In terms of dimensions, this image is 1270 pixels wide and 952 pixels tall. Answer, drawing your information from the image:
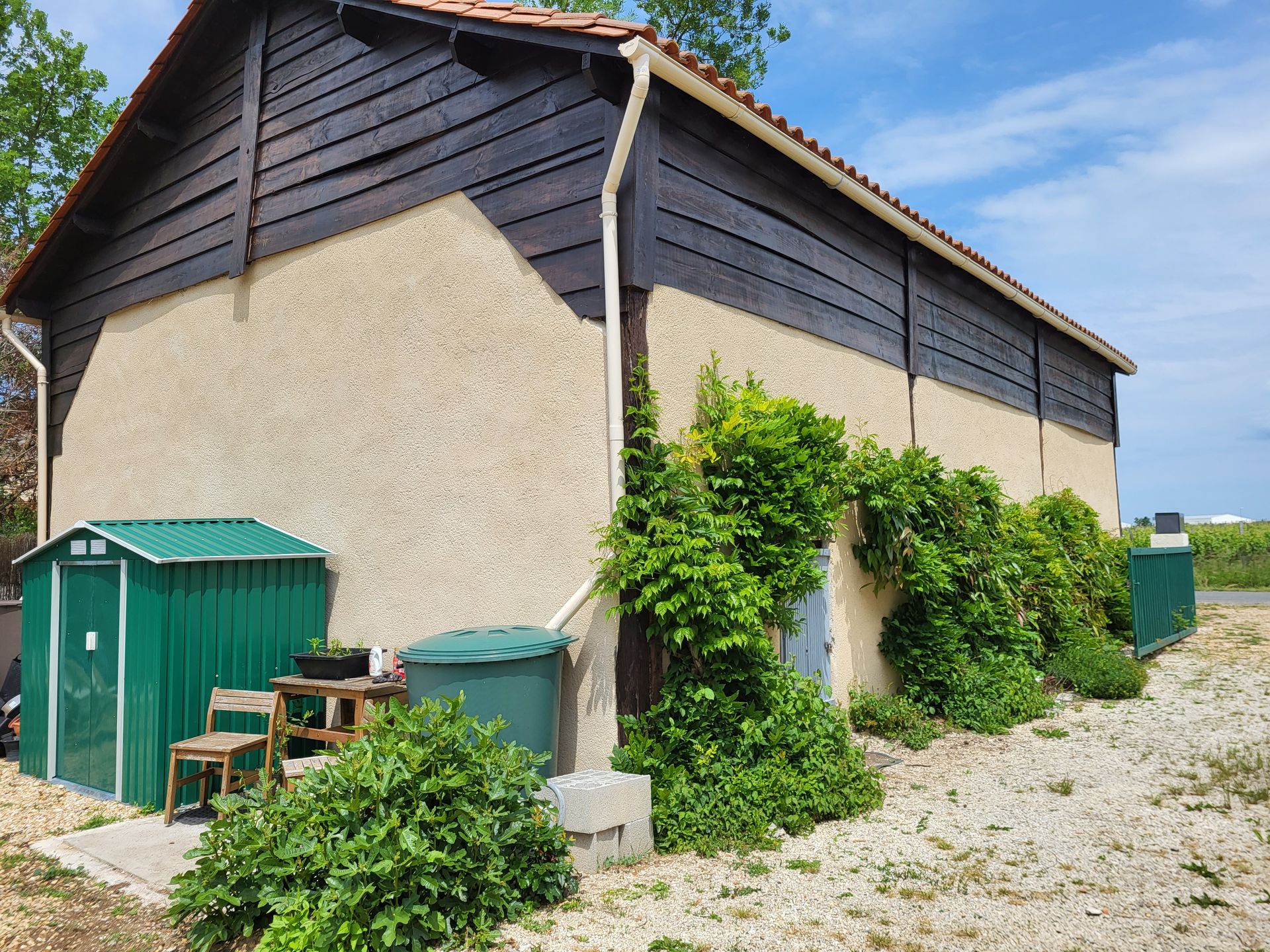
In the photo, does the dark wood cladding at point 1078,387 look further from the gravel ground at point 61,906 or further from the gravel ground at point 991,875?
the gravel ground at point 61,906

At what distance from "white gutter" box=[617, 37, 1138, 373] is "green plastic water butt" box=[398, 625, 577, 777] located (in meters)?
3.75

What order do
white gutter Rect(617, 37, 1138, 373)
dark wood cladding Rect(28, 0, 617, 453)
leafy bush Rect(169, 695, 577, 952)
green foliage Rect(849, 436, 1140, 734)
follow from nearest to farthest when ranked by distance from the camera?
1. leafy bush Rect(169, 695, 577, 952)
2. white gutter Rect(617, 37, 1138, 373)
3. dark wood cladding Rect(28, 0, 617, 453)
4. green foliage Rect(849, 436, 1140, 734)

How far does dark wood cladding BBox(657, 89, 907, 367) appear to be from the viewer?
6270mm

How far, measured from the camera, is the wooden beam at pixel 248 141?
8.66 m

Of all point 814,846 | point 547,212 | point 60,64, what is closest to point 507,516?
point 547,212

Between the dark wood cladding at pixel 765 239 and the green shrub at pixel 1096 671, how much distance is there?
3.95 m

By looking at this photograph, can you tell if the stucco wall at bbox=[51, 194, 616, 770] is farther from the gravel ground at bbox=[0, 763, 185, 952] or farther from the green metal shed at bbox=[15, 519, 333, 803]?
the gravel ground at bbox=[0, 763, 185, 952]

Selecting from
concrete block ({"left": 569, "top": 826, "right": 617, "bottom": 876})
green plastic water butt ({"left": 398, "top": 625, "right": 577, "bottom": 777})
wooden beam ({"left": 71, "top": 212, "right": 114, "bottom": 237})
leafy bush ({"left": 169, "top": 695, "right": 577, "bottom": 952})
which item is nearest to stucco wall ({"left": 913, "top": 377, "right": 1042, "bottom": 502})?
green plastic water butt ({"left": 398, "top": 625, "right": 577, "bottom": 777})

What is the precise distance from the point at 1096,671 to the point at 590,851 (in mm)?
7021

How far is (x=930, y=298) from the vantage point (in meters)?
10.3

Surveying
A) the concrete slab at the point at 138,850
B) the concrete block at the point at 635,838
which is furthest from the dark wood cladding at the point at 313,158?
the concrete slab at the point at 138,850

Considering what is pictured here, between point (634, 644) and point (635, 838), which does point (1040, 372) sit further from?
point (635, 838)

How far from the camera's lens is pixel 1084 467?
15.5m

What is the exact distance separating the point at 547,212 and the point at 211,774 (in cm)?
487
